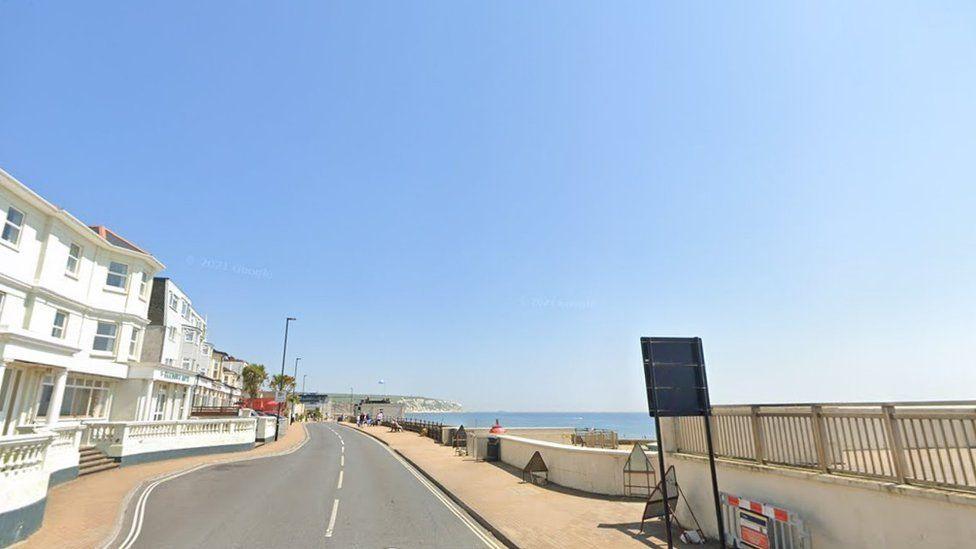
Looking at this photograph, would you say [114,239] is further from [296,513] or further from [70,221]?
[296,513]

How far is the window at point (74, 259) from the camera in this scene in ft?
77.3

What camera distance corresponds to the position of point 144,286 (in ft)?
95.5

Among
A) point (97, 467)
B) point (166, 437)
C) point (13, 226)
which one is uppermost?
point (13, 226)

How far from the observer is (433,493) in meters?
15.9

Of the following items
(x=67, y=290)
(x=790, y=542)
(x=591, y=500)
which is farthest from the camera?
(x=67, y=290)

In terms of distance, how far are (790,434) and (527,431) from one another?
31.6 meters

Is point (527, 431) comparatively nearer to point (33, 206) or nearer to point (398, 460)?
point (398, 460)

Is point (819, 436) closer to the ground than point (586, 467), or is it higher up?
higher up

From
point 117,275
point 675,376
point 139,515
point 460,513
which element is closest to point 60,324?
point 117,275

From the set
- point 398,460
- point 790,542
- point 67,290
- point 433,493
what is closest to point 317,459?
point 398,460

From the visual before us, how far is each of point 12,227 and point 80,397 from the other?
10525mm

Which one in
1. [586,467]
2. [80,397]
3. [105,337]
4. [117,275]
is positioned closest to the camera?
[586,467]

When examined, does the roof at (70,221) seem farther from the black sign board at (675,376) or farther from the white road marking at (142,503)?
the black sign board at (675,376)

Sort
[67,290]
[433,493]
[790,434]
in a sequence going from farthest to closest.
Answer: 1. [67,290]
2. [433,493]
3. [790,434]
